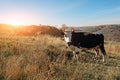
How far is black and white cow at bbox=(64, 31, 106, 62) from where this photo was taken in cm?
1082

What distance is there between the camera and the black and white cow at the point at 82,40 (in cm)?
1082

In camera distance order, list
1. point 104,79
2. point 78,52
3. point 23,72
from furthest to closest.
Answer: point 78,52
point 104,79
point 23,72

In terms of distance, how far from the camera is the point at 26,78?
20.8 ft

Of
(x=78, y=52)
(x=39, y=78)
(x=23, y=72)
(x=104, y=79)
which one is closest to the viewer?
(x=39, y=78)

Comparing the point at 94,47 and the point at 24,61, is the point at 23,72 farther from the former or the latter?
the point at 94,47

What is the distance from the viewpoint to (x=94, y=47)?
36.6 ft

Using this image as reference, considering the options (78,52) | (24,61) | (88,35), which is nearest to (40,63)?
(24,61)

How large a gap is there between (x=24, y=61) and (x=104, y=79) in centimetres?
281

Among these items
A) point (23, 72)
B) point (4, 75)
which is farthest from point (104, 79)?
point (4, 75)

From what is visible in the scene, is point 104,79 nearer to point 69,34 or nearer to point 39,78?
point 39,78

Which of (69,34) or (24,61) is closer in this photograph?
(24,61)

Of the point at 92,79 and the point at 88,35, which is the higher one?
the point at 88,35

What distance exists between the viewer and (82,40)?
11031 millimetres

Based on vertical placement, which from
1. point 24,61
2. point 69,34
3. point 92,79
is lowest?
point 92,79
